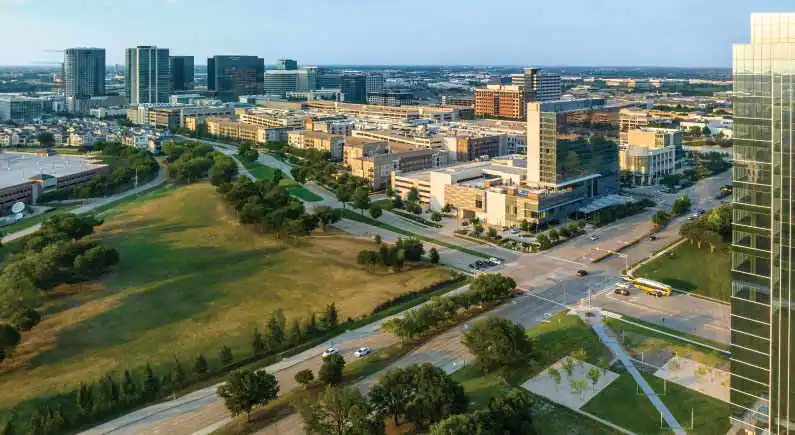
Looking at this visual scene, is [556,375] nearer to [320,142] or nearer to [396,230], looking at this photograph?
[396,230]

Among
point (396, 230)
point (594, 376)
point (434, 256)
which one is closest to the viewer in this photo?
point (594, 376)

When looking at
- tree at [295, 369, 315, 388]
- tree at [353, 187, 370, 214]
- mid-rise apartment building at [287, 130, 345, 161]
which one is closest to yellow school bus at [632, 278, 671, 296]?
tree at [295, 369, 315, 388]

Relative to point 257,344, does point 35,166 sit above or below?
above

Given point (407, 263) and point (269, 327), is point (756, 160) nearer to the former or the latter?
point (269, 327)

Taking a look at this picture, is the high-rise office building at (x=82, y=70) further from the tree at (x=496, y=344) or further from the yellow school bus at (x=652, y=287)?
the tree at (x=496, y=344)

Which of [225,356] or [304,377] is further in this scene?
[225,356]

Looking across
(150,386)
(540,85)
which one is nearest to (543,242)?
(150,386)
